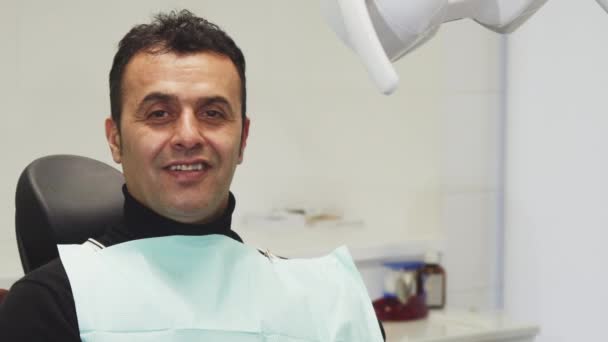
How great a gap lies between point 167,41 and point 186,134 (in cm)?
18

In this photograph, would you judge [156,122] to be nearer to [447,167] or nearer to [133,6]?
[133,6]

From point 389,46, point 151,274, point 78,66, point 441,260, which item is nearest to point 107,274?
point 151,274

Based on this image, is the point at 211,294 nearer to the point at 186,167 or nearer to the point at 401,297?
the point at 186,167

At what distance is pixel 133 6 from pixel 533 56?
1439 millimetres

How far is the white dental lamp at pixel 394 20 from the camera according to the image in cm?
99

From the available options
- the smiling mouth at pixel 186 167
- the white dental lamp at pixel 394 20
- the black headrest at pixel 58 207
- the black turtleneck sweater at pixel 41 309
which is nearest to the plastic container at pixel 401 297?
the black headrest at pixel 58 207

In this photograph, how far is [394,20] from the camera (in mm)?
1059

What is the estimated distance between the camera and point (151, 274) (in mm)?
1516

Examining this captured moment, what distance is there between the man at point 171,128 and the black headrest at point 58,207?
7 cm

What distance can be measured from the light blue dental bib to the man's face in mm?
94

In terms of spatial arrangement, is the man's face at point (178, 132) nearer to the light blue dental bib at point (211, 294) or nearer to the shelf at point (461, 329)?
the light blue dental bib at point (211, 294)

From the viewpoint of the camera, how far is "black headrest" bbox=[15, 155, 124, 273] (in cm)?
160

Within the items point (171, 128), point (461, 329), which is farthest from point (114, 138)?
point (461, 329)

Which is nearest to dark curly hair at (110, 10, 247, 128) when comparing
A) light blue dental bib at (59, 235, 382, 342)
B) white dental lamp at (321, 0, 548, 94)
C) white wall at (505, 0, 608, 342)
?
light blue dental bib at (59, 235, 382, 342)
